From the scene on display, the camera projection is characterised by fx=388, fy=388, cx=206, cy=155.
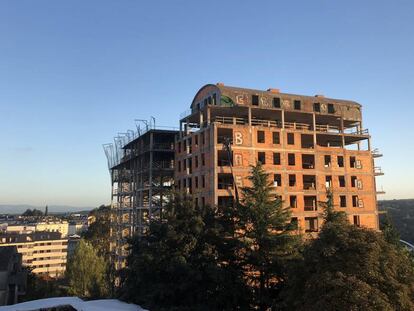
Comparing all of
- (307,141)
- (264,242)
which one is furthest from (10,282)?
(307,141)

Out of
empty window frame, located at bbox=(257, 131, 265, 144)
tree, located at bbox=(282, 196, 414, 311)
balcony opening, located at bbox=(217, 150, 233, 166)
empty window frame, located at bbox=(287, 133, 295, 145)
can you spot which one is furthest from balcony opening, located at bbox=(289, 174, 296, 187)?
tree, located at bbox=(282, 196, 414, 311)

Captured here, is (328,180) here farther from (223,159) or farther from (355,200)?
(223,159)

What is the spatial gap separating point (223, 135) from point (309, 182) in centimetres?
1389

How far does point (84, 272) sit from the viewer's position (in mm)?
58656

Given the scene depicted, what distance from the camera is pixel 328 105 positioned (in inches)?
2208

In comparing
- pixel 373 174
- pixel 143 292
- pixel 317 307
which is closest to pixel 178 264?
pixel 143 292

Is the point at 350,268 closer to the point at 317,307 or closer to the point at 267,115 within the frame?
the point at 317,307

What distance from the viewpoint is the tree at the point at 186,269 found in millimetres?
27641

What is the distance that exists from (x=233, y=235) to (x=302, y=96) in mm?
29810

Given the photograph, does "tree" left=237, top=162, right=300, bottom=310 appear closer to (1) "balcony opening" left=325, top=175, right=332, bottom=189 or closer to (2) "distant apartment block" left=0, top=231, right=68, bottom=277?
(1) "balcony opening" left=325, top=175, right=332, bottom=189

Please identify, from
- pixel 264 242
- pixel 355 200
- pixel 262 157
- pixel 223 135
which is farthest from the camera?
pixel 355 200

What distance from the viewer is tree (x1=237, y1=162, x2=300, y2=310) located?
93.5ft

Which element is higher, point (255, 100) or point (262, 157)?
point (255, 100)

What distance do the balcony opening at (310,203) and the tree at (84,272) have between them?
31.0 meters
